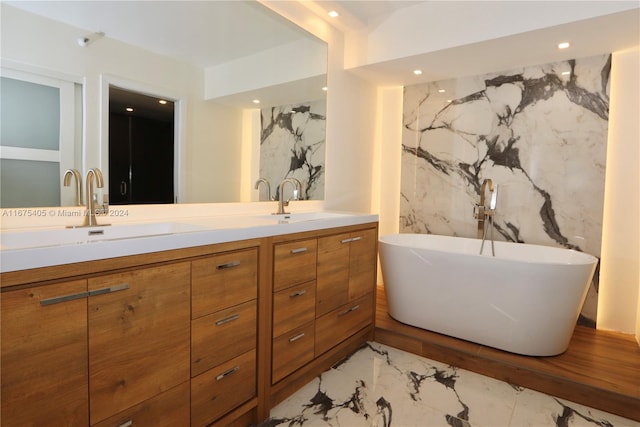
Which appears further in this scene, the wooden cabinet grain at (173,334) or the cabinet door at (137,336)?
the cabinet door at (137,336)

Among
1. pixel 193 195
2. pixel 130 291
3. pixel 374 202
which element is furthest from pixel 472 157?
pixel 130 291

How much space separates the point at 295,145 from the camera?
2.71 m

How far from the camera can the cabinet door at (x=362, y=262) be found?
237 centimetres

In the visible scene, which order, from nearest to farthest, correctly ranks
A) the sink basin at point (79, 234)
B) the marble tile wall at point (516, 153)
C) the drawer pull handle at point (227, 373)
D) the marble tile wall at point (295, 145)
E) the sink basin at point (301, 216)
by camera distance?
the sink basin at point (79, 234) → the drawer pull handle at point (227, 373) → the sink basin at point (301, 216) → the marble tile wall at point (295, 145) → the marble tile wall at point (516, 153)

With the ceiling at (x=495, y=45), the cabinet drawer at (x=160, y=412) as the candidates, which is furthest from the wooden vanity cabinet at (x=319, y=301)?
the ceiling at (x=495, y=45)

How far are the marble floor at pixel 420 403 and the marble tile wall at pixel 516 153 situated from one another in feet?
3.99

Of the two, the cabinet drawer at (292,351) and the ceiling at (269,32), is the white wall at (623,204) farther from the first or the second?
the cabinet drawer at (292,351)

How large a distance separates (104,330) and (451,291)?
2.07m

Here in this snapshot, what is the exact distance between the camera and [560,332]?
219 centimetres

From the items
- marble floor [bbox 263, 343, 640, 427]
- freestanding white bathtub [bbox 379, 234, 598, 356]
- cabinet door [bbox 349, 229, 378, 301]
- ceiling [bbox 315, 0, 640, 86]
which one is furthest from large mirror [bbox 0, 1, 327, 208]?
marble floor [bbox 263, 343, 640, 427]

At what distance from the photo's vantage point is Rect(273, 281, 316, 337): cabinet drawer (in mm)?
1788

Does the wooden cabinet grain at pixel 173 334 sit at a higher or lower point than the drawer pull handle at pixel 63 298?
lower

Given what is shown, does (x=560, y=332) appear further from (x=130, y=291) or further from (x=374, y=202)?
(x=130, y=291)

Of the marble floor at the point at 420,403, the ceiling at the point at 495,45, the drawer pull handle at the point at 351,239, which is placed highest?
the ceiling at the point at 495,45
